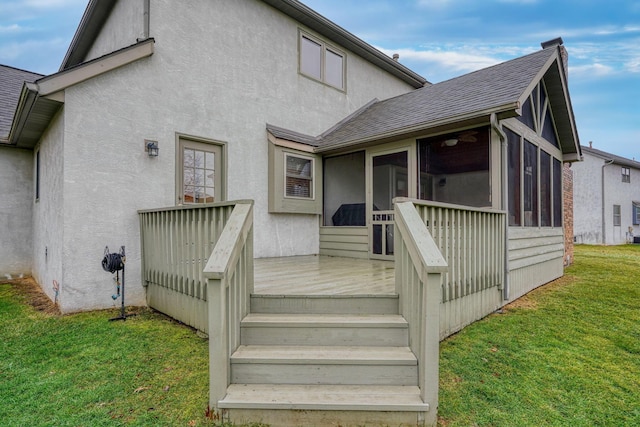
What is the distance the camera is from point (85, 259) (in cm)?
470

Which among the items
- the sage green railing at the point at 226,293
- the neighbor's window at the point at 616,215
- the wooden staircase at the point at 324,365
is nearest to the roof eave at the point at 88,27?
the sage green railing at the point at 226,293

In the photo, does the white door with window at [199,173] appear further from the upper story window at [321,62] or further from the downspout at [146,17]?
the upper story window at [321,62]

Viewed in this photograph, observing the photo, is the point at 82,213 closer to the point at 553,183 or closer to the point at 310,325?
the point at 310,325

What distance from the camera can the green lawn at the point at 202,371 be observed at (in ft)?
7.98

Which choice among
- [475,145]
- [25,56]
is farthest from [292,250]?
[25,56]

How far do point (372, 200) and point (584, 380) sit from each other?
173 inches

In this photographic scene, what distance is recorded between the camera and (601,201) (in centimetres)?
2012

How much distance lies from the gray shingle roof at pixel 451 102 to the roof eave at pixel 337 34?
164 cm

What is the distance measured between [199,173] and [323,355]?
4390 mm

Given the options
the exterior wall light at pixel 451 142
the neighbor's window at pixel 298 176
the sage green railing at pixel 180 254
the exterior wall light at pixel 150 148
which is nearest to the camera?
the sage green railing at pixel 180 254

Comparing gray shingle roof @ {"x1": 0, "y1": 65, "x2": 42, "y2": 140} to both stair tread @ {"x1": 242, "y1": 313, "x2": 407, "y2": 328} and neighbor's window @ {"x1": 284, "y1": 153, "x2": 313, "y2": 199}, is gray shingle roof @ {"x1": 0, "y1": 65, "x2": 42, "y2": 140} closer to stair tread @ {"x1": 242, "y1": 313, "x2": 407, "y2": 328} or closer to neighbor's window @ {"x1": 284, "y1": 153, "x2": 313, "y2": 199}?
neighbor's window @ {"x1": 284, "y1": 153, "x2": 313, "y2": 199}

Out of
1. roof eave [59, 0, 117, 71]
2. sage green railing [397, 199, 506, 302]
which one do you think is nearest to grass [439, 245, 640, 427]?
sage green railing [397, 199, 506, 302]

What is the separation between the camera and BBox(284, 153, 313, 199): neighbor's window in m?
7.11

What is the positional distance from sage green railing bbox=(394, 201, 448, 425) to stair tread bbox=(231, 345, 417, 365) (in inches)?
6.4
